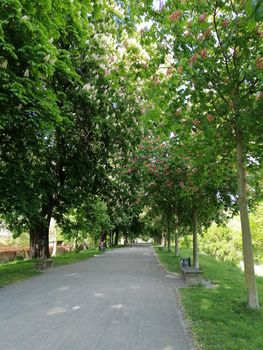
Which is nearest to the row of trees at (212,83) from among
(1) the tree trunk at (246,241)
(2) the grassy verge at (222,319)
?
(1) the tree trunk at (246,241)

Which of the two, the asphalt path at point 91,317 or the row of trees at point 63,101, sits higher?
the row of trees at point 63,101

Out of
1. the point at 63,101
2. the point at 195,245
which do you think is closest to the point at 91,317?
the point at 63,101

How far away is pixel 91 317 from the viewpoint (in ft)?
22.4

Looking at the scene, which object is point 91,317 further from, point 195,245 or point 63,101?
point 195,245

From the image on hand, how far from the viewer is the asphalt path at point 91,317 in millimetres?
5328

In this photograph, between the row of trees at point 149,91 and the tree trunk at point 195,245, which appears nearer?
the row of trees at point 149,91

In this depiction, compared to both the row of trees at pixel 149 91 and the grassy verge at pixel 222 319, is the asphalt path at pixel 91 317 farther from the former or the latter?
the row of trees at pixel 149 91

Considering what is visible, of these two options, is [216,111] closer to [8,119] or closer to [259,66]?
[259,66]

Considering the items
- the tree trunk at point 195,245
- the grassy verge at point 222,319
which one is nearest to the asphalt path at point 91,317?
the grassy verge at point 222,319

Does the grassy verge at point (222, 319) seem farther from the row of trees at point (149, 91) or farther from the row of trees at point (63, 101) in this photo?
the row of trees at point (63, 101)

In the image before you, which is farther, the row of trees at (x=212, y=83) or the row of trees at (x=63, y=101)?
the row of trees at (x=63, y=101)

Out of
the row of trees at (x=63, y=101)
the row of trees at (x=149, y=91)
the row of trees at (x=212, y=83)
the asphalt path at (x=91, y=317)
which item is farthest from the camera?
the row of trees at (x=63, y=101)

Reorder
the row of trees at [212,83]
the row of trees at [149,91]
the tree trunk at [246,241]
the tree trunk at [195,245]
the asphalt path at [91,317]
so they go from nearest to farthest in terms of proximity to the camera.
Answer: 1. the asphalt path at [91,317]
2. the row of trees at [212,83]
3. the row of trees at [149,91]
4. the tree trunk at [246,241]
5. the tree trunk at [195,245]

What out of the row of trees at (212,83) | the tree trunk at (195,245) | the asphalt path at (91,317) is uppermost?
the row of trees at (212,83)
